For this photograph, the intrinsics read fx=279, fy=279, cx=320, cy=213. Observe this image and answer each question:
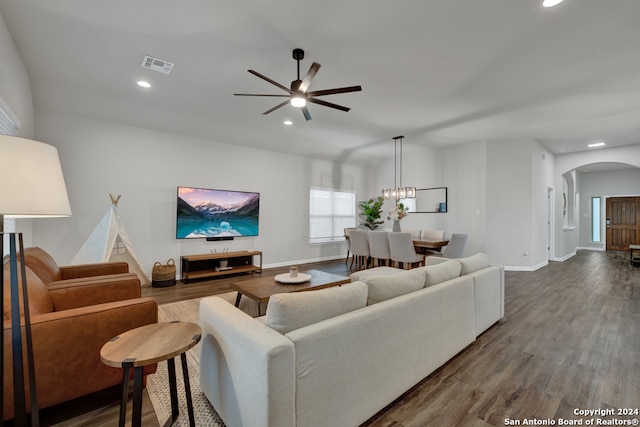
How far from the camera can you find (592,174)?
9648mm

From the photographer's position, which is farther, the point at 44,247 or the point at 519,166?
the point at 519,166

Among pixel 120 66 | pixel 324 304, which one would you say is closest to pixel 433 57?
pixel 324 304

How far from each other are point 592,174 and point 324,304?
12534 millimetres

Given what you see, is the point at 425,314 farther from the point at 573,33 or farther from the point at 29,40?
the point at 29,40

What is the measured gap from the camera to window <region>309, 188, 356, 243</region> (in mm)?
7184

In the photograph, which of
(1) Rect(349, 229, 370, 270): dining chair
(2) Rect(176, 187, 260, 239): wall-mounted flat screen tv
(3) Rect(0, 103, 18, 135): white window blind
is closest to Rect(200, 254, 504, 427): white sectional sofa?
(3) Rect(0, 103, 18, 135): white window blind

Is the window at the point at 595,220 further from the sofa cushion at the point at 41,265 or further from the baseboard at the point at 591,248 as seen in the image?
the sofa cushion at the point at 41,265

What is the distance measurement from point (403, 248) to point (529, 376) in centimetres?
282

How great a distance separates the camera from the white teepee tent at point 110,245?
13.1 ft

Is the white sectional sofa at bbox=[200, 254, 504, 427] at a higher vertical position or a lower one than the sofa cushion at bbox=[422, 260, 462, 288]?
lower

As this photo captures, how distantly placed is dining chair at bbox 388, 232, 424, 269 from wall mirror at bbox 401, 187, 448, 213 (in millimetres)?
2292

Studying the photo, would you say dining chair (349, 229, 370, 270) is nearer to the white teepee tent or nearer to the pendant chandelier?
the pendant chandelier

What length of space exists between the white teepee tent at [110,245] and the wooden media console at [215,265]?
2.05 ft

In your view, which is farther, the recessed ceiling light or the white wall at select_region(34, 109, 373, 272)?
the white wall at select_region(34, 109, 373, 272)
